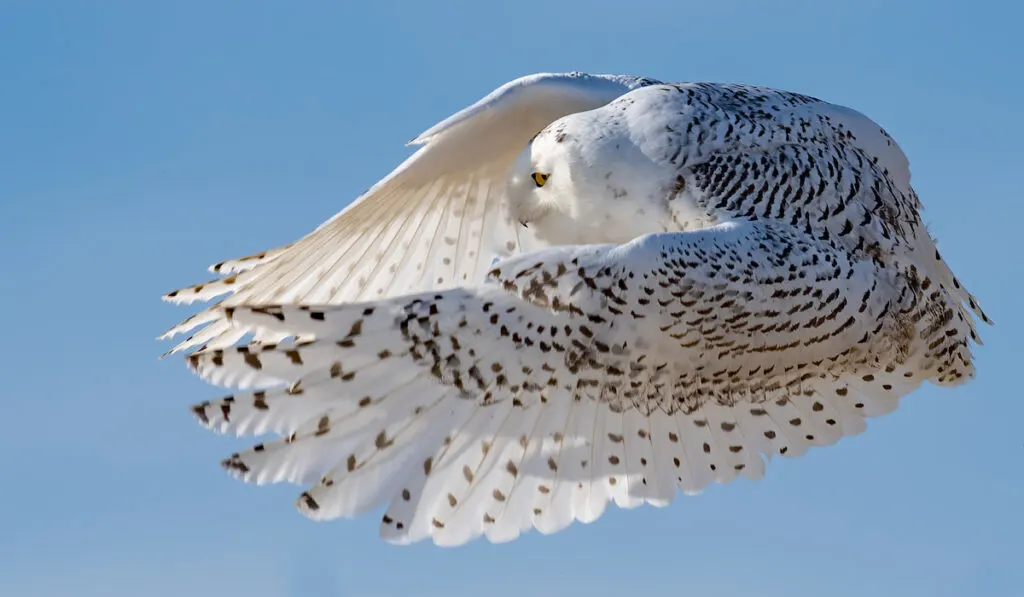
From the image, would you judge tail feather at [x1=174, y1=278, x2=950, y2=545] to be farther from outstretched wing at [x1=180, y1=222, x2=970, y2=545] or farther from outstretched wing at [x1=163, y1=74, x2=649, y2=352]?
outstretched wing at [x1=163, y1=74, x2=649, y2=352]

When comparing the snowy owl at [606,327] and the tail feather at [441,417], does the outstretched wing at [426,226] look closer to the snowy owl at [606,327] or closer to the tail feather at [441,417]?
the snowy owl at [606,327]

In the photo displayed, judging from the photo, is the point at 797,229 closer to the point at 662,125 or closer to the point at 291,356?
the point at 662,125

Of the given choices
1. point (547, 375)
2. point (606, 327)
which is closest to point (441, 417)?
point (547, 375)

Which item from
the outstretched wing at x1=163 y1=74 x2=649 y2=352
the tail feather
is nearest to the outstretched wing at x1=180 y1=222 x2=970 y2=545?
the tail feather

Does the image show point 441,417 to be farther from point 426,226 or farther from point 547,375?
point 426,226

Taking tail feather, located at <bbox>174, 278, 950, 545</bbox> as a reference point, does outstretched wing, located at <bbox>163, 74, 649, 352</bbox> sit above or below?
above

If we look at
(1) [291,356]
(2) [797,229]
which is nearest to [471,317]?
(1) [291,356]

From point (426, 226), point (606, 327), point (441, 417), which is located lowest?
point (441, 417)
